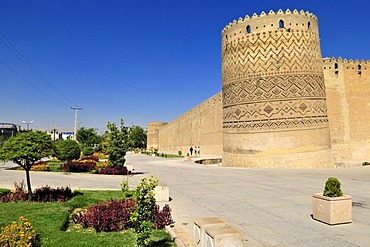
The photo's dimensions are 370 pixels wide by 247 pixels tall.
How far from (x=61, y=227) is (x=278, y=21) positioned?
17.2m

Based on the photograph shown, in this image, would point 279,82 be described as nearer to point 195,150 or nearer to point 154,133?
point 195,150

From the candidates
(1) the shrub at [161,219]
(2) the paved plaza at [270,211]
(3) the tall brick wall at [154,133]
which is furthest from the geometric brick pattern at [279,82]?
(3) the tall brick wall at [154,133]

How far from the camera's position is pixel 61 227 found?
557cm

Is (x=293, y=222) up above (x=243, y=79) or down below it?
below

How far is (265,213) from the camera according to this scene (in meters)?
6.45

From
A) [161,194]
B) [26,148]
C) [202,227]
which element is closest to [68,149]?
Answer: [26,148]

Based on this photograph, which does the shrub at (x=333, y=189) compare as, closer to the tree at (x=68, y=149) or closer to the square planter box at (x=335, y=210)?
the square planter box at (x=335, y=210)

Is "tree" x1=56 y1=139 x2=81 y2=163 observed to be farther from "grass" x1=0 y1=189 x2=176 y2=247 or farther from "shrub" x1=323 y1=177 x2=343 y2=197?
"shrub" x1=323 y1=177 x2=343 y2=197

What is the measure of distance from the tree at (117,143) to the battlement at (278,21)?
10433 millimetres

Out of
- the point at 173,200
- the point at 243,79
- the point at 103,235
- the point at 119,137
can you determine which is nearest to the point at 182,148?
the point at 243,79

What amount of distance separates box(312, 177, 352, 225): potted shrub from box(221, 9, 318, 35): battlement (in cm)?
1470

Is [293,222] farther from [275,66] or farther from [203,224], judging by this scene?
[275,66]

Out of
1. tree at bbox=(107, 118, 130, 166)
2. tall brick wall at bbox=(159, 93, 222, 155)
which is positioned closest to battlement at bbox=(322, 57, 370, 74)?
tall brick wall at bbox=(159, 93, 222, 155)

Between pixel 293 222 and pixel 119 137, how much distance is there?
10470mm
